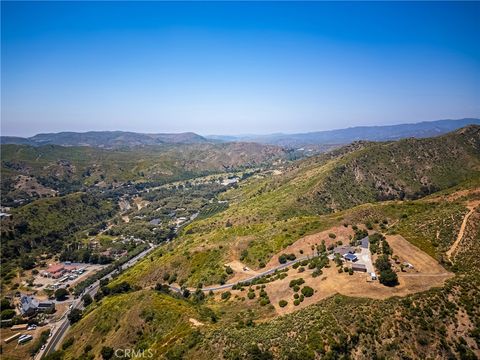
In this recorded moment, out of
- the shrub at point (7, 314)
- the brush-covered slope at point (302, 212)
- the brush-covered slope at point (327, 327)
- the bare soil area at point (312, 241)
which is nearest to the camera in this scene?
the brush-covered slope at point (327, 327)

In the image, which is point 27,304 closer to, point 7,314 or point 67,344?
point 7,314

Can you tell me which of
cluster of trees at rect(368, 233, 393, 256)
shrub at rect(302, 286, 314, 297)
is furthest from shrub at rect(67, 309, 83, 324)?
cluster of trees at rect(368, 233, 393, 256)

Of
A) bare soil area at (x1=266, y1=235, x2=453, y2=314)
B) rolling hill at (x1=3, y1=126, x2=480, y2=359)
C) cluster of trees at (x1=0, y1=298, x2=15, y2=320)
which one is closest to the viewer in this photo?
rolling hill at (x1=3, y1=126, x2=480, y2=359)

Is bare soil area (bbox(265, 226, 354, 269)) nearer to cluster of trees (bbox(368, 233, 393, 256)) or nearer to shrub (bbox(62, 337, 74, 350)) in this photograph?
cluster of trees (bbox(368, 233, 393, 256))

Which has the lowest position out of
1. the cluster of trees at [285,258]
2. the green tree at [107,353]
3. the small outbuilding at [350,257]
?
the green tree at [107,353]

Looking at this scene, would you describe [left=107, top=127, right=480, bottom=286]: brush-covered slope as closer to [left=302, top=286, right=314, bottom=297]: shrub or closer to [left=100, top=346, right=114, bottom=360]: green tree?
[left=302, top=286, right=314, bottom=297]: shrub

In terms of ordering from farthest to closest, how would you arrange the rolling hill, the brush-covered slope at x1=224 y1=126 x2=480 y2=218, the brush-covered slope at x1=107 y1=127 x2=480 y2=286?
the brush-covered slope at x1=224 y1=126 x2=480 y2=218, the brush-covered slope at x1=107 y1=127 x2=480 y2=286, the rolling hill

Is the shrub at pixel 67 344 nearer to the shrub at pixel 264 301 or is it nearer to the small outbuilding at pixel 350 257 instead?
the shrub at pixel 264 301

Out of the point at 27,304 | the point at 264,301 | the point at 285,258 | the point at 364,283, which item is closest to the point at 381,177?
the point at 285,258

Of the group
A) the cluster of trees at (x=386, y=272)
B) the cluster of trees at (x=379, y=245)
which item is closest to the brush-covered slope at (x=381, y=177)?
the cluster of trees at (x=379, y=245)

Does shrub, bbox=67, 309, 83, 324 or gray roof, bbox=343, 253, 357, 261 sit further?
shrub, bbox=67, 309, 83, 324

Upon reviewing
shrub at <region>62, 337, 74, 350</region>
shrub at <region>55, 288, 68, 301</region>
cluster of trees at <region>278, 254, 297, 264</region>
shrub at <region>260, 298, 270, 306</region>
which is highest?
shrub at <region>260, 298, 270, 306</region>

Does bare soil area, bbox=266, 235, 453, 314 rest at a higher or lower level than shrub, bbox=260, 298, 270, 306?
higher
